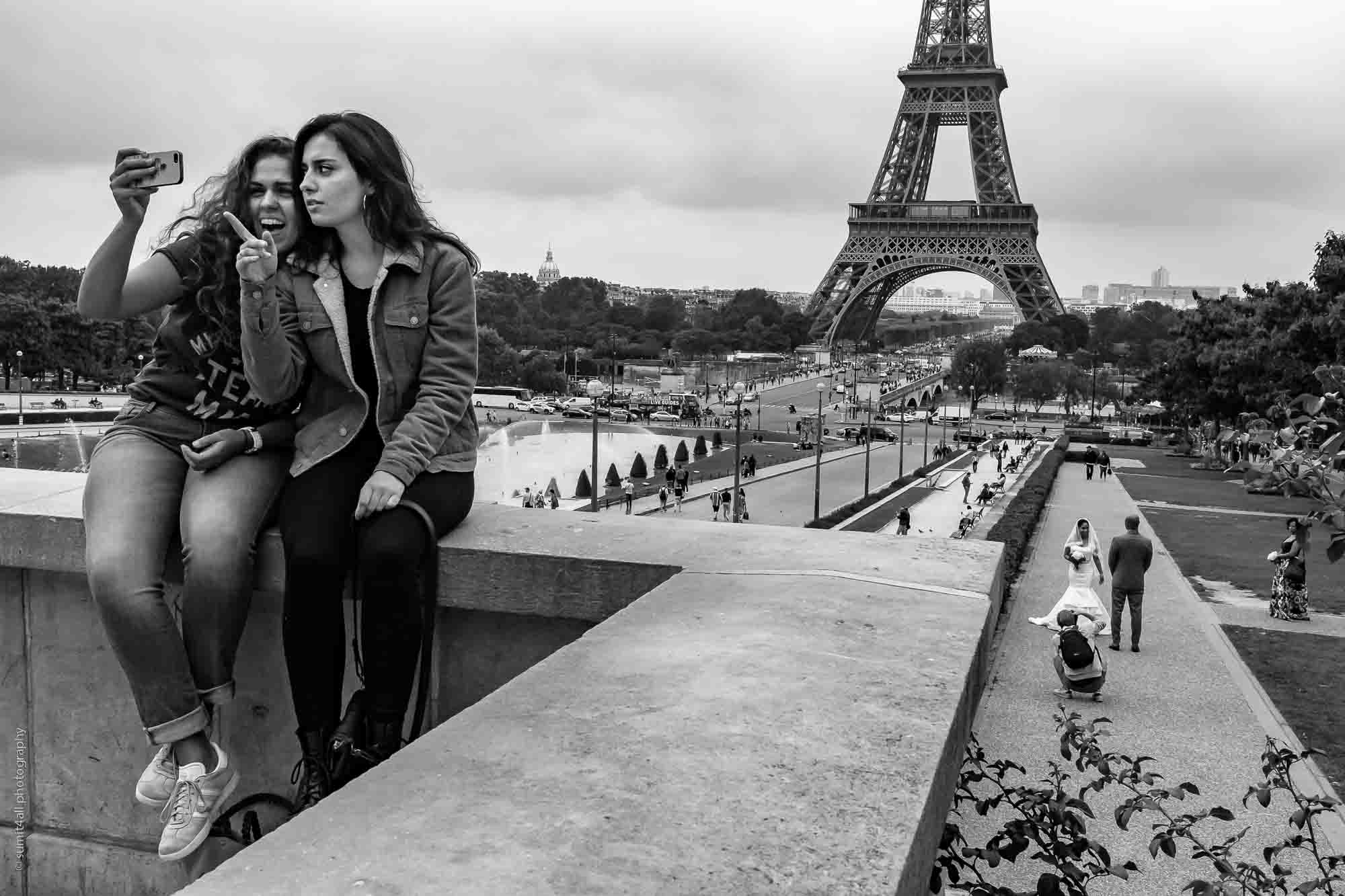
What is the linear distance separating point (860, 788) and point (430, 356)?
1.99 m

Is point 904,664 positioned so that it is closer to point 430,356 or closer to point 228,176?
point 430,356

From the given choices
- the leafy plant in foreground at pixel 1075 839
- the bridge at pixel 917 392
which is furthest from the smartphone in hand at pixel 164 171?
the bridge at pixel 917 392

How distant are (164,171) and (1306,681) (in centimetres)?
1170

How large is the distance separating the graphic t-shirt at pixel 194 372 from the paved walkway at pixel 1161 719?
4381mm

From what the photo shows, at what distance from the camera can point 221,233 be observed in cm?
333

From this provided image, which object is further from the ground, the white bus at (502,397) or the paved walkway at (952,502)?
the white bus at (502,397)

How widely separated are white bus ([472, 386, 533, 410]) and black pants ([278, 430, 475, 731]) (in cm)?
7447

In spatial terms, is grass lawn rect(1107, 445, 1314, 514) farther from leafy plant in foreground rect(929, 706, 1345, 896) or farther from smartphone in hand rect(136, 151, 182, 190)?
smartphone in hand rect(136, 151, 182, 190)

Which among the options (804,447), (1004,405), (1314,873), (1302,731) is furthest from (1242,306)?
(1004,405)

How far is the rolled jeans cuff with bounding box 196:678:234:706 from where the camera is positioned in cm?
285

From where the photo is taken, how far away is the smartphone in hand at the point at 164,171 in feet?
9.93

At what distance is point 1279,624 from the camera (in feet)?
48.6

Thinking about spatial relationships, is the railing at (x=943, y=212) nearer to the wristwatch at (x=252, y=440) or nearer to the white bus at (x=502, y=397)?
the white bus at (x=502, y=397)

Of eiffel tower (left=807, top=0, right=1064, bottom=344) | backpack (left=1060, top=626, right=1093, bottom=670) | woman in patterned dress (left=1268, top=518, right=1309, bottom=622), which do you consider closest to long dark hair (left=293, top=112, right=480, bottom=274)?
backpack (left=1060, top=626, right=1093, bottom=670)
